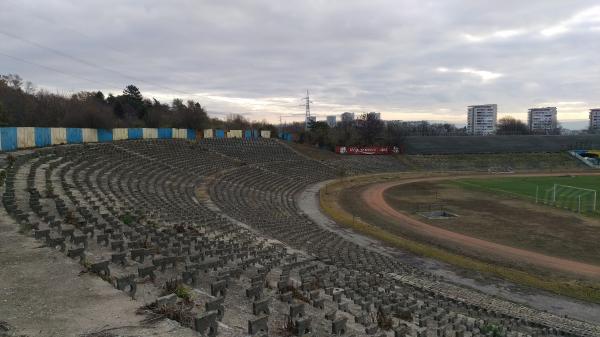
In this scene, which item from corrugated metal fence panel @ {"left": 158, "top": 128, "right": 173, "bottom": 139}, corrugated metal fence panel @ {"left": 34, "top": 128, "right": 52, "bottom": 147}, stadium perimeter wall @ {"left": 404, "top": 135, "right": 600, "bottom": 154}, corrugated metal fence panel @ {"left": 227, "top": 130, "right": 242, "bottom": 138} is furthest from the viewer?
stadium perimeter wall @ {"left": 404, "top": 135, "right": 600, "bottom": 154}

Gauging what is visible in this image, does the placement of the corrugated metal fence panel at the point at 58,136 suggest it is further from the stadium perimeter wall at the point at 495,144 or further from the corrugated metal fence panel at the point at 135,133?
the stadium perimeter wall at the point at 495,144

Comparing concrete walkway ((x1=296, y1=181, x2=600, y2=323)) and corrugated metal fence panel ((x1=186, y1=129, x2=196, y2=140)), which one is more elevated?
corrugated metal fence panel ((x1=186, y1=129, x2=196, y2=140))

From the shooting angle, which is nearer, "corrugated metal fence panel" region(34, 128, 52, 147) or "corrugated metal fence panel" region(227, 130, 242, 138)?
"corrugated metal fence panel" region(34, 128, 52, 147)

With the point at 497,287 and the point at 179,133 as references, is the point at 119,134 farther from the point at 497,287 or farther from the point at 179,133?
the point at 497,287

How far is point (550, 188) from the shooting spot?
222ft

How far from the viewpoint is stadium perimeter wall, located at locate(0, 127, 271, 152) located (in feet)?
128

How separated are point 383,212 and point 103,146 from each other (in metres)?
34.7

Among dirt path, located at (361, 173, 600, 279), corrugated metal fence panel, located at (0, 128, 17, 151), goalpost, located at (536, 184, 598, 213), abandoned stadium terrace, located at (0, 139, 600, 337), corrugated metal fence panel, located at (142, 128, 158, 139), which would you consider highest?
corrugated metal fence panel, located at (142, 128, 158, 139)

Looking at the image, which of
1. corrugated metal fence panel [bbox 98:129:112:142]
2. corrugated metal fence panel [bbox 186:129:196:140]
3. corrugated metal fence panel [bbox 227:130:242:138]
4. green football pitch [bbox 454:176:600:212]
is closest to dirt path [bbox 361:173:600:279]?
green football pitch [bbox 454:176:600:212]

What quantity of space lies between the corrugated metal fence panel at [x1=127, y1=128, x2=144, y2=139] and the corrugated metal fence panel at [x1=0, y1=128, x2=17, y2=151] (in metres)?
23.6

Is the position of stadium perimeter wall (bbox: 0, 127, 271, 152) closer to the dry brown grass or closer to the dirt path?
the dry brown grass

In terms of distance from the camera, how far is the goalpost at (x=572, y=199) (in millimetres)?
49881

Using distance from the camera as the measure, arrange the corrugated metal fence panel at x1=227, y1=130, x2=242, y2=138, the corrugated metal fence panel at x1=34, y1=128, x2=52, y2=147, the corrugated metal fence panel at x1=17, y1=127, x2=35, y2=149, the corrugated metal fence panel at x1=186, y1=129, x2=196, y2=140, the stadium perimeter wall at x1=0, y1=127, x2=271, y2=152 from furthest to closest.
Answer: the corrugated metal fence panel at x1=227, y1=130, x2=242, y2=138
the corrugated metal fence panel at x1=186, y1=129, x2=196, y2=140
the corrugated metal fence panel at x1=34, y1=128, x2=52, y2=147
the corrugated metal fence panel at x1=17, y1=127, x2=35, y2=149
the stadium perimeter wall at x1=0, y1=127, x2=271, y2=152

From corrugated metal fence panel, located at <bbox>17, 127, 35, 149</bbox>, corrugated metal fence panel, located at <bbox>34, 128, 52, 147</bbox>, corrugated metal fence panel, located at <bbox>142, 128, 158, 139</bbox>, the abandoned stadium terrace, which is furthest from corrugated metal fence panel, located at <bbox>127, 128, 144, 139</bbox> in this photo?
the abandoned stadium terrace
